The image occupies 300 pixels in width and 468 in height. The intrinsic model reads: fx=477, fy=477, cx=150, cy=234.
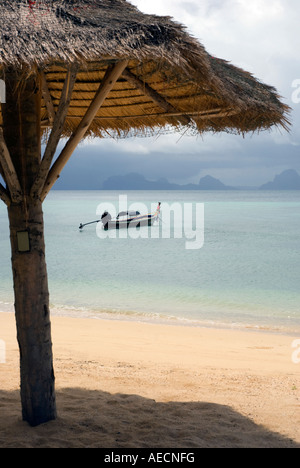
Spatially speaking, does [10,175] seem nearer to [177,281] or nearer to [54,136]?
[54,136]

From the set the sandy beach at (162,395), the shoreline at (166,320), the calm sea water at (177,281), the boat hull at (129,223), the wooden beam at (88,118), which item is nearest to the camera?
the wooden beam at (88,118)

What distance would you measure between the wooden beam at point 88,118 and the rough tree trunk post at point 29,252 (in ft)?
0.40

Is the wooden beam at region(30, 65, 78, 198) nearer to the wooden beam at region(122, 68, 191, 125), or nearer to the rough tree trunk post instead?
the rough tree trunk post

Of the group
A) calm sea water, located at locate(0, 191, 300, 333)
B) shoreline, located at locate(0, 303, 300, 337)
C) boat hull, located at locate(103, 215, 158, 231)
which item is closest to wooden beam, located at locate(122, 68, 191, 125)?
shoreline, located at locate(0, 303, 300, 337)

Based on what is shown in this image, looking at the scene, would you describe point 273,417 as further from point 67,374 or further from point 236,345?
point 236,345

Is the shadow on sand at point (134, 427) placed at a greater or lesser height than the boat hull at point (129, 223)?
greater

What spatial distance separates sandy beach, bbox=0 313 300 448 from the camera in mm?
3236

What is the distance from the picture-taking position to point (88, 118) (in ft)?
10.2

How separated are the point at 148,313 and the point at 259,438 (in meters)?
7.38

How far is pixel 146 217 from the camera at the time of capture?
3553 centimetres

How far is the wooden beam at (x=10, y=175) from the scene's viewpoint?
2.92m

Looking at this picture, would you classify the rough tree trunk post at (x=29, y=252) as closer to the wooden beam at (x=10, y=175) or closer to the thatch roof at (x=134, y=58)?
the wooden beam at (x=10, y=175)

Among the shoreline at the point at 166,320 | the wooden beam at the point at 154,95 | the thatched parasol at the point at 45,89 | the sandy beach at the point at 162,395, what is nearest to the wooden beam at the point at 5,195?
the thatched parasol at the point at 45,89

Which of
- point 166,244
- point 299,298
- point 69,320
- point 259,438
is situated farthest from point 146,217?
point 259,438
